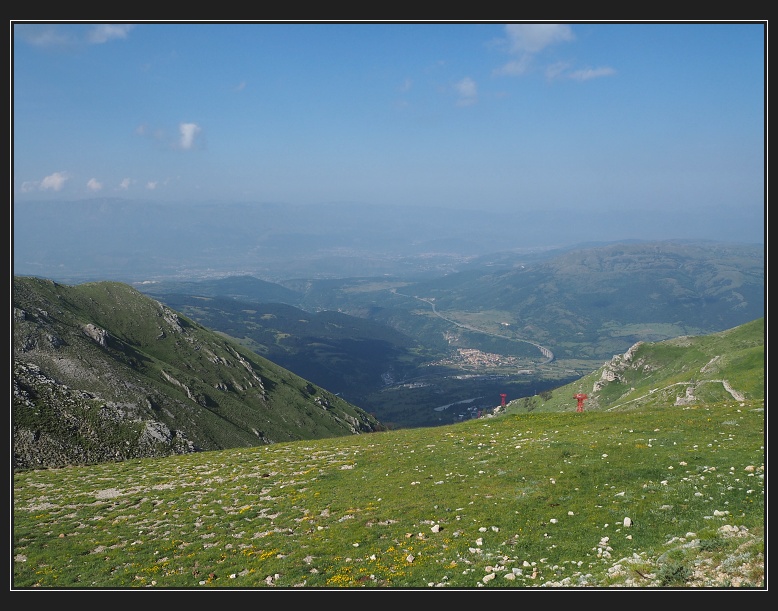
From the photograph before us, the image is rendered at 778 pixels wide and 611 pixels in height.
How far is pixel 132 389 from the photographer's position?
92125mm

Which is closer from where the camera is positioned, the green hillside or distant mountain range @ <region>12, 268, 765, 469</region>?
distant mountain range @ <region>12, 268, 765, 469</region>

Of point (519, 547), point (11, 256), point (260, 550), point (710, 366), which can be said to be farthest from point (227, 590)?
point (710, 366)

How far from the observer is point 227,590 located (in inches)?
598

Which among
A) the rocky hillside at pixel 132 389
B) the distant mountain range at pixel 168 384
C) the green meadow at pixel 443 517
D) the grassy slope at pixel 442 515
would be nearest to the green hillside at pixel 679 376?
the distant mountain range at pixel 168 384

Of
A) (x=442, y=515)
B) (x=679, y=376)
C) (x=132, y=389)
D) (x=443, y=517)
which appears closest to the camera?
(x=443, y=517)

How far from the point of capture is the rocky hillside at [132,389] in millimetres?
65375

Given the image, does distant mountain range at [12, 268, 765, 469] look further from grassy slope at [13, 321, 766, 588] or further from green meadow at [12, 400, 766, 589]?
grassy slope at [13, 321, 766, 588]

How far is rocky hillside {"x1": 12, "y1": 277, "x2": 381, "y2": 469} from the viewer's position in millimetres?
65375

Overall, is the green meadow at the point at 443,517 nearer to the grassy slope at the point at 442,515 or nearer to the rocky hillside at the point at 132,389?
the grassy slope at the point at 442,515

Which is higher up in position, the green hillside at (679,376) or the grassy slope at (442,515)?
the grassy slope at (442,515)

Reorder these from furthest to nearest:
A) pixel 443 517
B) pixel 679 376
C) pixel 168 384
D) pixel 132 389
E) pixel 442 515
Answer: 1. pixel 679 376
2. pixel 168 384
3. pixel 132 389
4. pixel 442 515
5. pixel 443 517

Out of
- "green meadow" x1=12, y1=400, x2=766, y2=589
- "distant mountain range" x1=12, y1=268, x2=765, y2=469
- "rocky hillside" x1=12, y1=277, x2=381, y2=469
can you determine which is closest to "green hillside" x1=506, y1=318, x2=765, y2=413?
"distant mountain range" x1=12, y1=268, x2=765, y2=469

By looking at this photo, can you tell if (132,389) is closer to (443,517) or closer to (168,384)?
(168,384)

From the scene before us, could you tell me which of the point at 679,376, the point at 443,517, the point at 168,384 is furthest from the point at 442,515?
the point at 679,376
